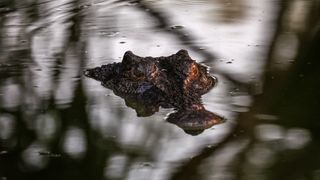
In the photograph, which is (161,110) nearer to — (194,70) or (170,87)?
(170,87)

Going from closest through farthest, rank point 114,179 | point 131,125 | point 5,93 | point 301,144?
point 114,179 < point 301,144 < point 131,125 < point 5,93

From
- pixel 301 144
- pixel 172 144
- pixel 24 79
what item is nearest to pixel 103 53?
pixel 24 79

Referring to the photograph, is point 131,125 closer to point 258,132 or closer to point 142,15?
point 258,132

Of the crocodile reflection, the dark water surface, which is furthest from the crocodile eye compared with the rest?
the dark water surface

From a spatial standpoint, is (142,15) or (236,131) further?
(142,15)

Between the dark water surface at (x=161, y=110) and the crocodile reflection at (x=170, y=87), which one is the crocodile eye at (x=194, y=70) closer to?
the crocodile reflection at (x=170, y=87)
